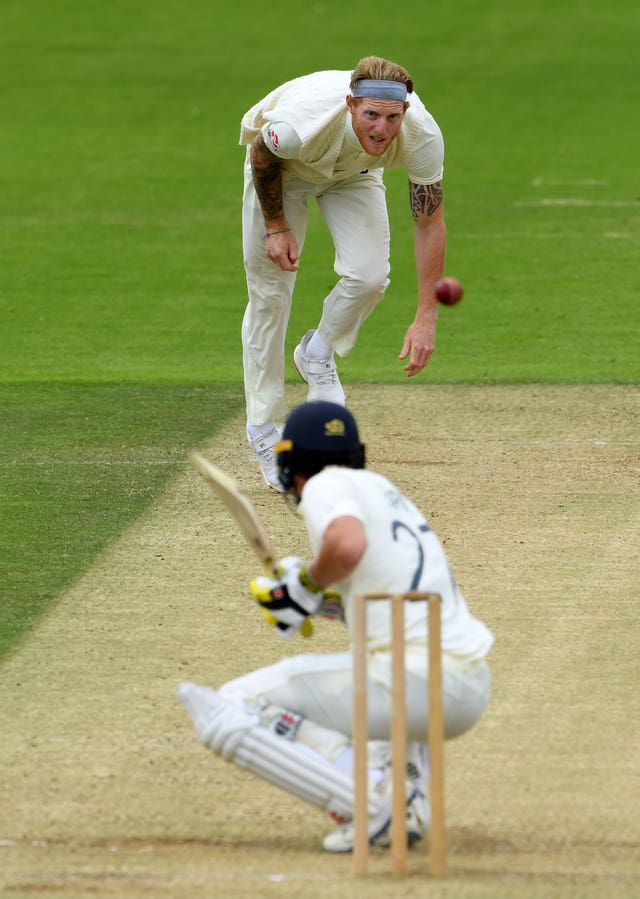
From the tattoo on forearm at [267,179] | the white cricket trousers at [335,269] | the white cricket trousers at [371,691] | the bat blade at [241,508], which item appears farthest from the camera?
the white cricket trousers at [335,269]

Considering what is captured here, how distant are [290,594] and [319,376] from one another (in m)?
4.06

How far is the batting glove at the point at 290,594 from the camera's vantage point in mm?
4699

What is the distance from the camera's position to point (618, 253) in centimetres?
1508

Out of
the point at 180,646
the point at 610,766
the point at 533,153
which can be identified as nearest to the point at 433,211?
the point at 180,646

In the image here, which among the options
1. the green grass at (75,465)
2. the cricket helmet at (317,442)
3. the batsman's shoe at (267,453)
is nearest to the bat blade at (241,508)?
the cricket helmet at (317,442)

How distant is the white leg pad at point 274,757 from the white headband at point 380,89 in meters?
3.94

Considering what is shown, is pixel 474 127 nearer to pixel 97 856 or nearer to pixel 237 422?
pixel 237 422

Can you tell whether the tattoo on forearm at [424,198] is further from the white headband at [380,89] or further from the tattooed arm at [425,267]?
the white headband at [380,89]

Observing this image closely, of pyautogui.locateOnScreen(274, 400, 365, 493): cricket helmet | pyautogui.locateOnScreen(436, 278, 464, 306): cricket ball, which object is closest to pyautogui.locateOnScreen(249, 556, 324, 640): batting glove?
pyautogui.locateOnScreen(274, 400, 365, 493): cricket helmet

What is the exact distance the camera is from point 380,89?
25.1ft

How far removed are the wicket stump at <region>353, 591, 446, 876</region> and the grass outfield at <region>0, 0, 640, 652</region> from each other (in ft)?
8.03

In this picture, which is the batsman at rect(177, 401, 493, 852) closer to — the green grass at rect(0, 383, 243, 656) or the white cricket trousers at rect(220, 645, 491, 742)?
the white cricket trousers at rect(220, 645, 491, 742)

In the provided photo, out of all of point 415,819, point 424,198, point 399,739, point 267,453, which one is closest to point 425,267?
point 424,198

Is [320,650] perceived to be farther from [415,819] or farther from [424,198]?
[424,198]
